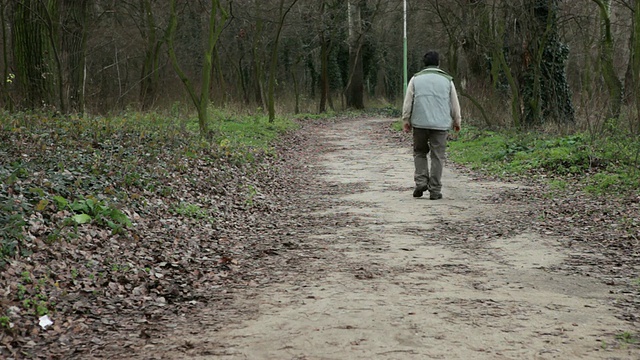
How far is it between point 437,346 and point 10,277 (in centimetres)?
334

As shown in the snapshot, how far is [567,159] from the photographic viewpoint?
12.9 meters

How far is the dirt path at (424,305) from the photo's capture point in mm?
4254

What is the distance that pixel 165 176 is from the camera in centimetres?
1016

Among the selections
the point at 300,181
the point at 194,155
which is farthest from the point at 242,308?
the point at 300,181

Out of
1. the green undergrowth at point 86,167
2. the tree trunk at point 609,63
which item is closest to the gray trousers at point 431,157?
the green undergrowth at point 86,167

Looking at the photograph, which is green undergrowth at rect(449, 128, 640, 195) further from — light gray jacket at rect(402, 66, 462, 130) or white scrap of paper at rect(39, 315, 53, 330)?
white scrap of paper at rect(39, 315, 53, 330)

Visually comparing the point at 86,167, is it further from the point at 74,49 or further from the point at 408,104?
the point at 74,49

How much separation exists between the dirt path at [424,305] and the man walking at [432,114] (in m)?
1.82

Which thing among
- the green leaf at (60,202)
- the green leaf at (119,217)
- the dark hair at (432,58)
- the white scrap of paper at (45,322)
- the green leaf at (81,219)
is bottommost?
the white scrap of paper at (45,322)

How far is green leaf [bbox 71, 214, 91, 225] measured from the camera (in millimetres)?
6941

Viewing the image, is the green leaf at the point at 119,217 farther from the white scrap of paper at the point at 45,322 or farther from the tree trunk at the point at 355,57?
the tree trunk at the point at 355,57

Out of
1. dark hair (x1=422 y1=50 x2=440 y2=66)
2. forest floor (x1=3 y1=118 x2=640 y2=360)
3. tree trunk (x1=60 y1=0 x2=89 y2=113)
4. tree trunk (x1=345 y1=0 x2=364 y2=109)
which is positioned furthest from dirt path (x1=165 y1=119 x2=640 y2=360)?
tree trunk (x1=345 y1=0 x2=364 y2=109)

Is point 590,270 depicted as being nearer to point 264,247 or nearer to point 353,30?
point 264,247

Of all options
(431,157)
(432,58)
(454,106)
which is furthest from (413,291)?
(432,58)
